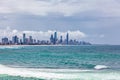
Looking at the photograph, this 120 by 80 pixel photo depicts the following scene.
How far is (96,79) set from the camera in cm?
3412

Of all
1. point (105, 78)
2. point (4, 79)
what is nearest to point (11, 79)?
point (4, 79)

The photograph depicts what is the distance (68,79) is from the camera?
34.2m

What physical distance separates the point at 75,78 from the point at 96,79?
2160mm

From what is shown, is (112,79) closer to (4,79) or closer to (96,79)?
(96,79)

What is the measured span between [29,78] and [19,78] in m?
0.97

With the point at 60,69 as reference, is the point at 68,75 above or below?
above

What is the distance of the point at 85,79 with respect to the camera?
34156 mm

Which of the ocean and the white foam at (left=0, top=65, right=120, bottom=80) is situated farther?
the ocean

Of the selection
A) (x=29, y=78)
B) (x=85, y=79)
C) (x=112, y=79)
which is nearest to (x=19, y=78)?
(x=29, y=78)

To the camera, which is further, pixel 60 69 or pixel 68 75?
pixel 60 69

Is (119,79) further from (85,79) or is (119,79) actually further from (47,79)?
(47,79)

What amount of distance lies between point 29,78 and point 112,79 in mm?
8002

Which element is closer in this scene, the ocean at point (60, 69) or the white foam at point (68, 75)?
the white foam at point (68, 75)

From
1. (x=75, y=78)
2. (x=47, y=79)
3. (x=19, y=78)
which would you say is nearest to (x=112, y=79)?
(x=75, y=78)
